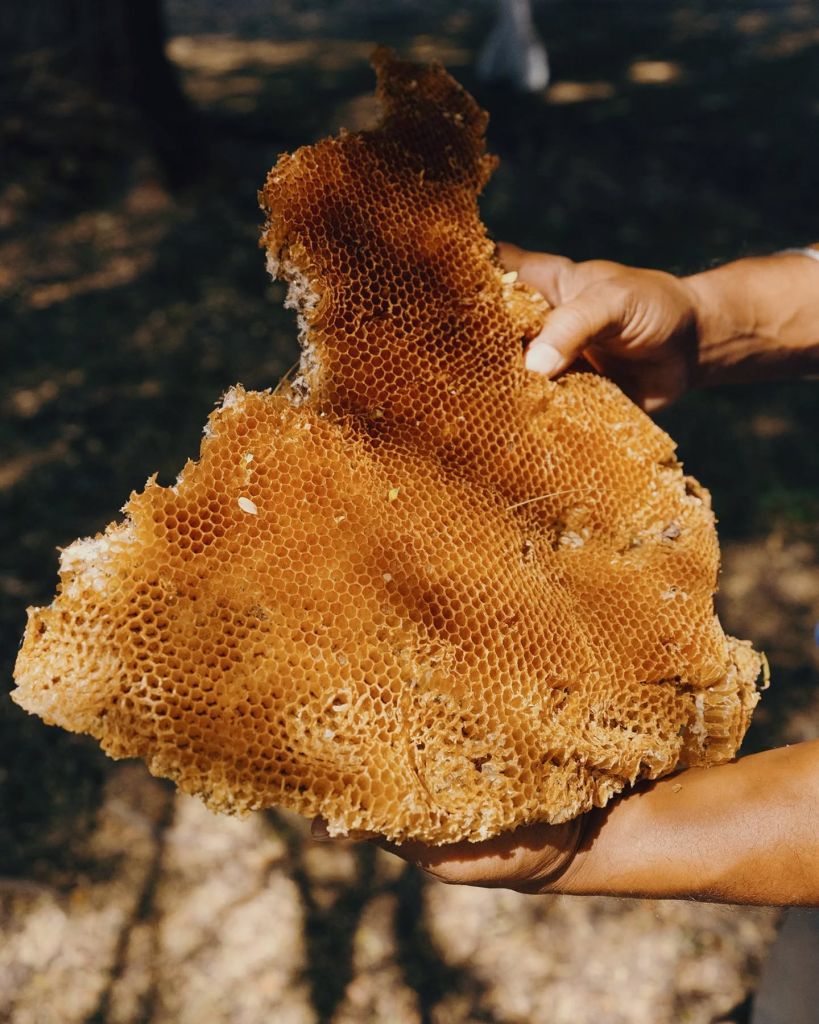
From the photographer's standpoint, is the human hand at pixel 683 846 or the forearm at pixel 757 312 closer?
the human hand at pixel 683 846

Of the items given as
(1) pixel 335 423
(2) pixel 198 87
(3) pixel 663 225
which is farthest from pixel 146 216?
(1) pixel 335 423

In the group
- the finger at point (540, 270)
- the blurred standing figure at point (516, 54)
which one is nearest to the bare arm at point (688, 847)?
the finger at point (540, 270)

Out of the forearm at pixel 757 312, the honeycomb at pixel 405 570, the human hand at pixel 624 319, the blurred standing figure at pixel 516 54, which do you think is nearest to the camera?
the honeycomb at pixel 405 570

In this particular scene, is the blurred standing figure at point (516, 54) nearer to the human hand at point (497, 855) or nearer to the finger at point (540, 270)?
the finger at point (540, 270)

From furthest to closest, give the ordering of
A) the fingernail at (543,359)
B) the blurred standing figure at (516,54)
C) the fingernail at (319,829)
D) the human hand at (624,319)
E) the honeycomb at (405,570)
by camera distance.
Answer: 1. the blurred standing figure at (516,54)
2. the human hand at (624,319)
3. the fingernail at (543,359)
4. the fingernail at (319,829)
5. the honeycomb at (405,570)

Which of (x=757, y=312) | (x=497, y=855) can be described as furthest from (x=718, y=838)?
(x=757, y=312)

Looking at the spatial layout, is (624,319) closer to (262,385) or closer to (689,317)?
(689,317)

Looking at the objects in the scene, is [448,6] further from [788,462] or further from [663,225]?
[788,462]

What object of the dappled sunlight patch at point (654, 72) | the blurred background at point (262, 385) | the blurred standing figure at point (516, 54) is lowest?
the blurred background at point (262, 385)
